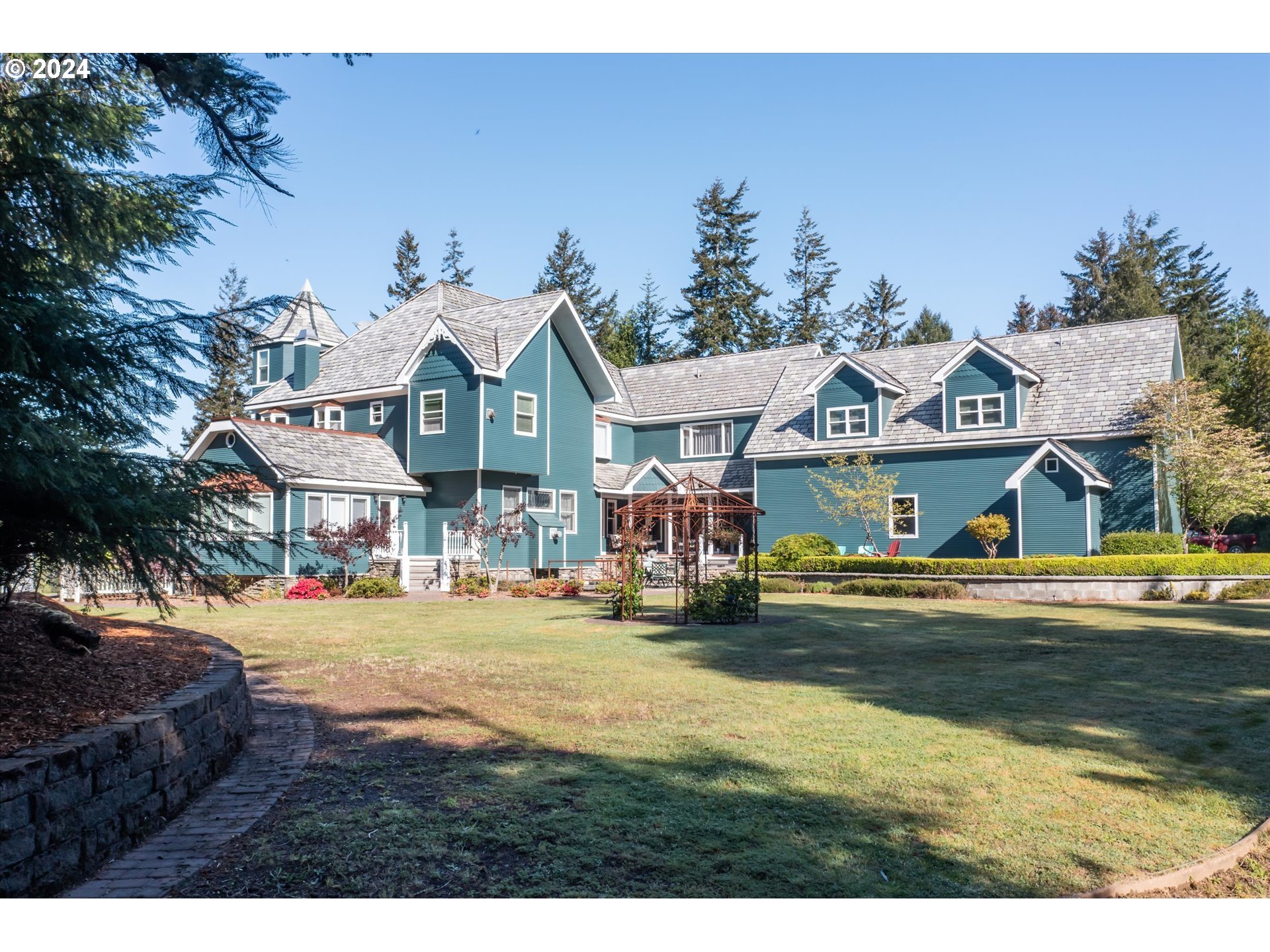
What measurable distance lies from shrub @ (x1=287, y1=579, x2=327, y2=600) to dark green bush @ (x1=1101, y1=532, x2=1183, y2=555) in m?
22.2

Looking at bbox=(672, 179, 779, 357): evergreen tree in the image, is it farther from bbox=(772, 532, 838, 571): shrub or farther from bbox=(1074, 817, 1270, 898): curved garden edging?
bbox=(1074, 817, 1270, 898): curved garden edging

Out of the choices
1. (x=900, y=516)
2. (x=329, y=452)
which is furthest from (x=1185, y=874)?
(x=329, y=452)

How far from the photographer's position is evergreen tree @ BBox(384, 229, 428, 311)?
62.6 m

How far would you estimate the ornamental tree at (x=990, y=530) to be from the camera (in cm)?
2711

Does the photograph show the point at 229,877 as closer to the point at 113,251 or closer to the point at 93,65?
the point at 113,251

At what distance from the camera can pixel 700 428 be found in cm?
3744

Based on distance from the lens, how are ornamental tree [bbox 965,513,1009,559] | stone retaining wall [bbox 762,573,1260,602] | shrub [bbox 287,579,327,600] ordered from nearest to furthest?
stone retaining wall [bbox 762,573,1260,602], shrub [bbox 287,579,327,600], ornamental tree [bbox 965,513,1009,559]

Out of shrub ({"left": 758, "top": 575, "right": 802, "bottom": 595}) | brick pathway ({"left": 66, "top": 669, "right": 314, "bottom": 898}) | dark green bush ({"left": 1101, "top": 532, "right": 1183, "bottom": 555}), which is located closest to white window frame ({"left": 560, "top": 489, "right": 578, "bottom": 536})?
shrub ({"left": 758, "top": 575, "right": 802, "bottom": 595})

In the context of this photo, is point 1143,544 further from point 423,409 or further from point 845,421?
point 423,409

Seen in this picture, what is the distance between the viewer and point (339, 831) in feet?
16.9

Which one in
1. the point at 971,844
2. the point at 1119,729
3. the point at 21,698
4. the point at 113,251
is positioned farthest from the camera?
the point at 1119,729

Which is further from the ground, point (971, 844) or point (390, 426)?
point (390, 426)

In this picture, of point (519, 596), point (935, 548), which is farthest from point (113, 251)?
point (935, 548)

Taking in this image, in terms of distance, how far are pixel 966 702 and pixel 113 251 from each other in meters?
8.60
